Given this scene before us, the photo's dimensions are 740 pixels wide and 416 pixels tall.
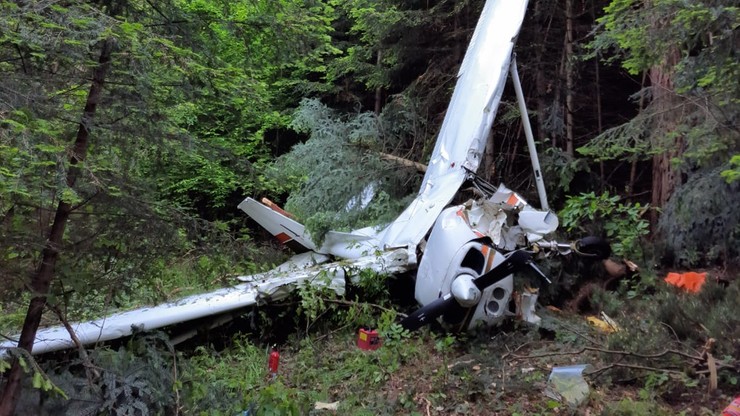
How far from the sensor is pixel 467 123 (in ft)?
21.4

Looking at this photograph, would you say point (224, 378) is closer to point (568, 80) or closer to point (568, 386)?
point (568, 386)

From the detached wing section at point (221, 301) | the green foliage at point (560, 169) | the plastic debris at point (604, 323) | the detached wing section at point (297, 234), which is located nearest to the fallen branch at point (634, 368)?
the plastic debris at point (604, 323)

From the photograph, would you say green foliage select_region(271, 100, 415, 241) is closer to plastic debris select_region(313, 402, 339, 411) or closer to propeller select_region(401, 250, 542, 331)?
propeller select_region(401, 250, 542, 331)

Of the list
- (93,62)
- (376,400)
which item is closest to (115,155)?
(93,62)

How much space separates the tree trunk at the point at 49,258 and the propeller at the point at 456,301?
316cm

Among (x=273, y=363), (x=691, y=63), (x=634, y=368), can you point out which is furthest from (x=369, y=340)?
(x=691, y=63)

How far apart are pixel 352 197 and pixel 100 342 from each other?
4.85 metres

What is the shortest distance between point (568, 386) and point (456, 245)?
70.8 inches

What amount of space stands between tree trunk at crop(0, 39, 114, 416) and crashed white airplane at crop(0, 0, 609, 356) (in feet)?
2.40

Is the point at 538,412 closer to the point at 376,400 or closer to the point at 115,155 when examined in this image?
the point at 376,400

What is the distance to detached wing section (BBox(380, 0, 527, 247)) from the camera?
618 centimetres

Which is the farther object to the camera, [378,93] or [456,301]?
[378,93]

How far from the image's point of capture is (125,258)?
132 inches

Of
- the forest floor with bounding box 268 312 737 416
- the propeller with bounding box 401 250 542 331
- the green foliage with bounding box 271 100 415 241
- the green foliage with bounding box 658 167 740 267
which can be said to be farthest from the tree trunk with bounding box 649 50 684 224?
the green foliage with bounding box 271 100 415 241
